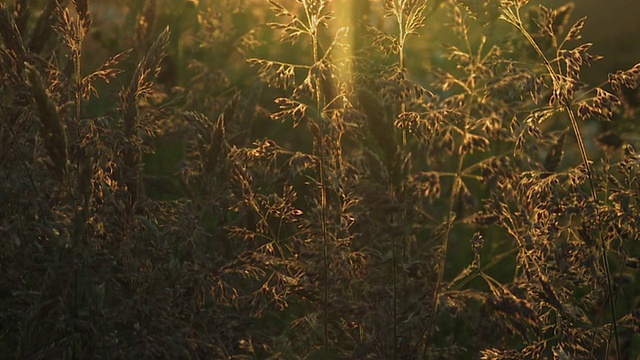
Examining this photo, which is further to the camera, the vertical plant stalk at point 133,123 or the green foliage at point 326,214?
the vertical plant stalk at point 133,123

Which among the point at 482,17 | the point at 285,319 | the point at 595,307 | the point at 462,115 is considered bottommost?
the point at 285,319

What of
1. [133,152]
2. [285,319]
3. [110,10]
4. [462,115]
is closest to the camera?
[462,115]

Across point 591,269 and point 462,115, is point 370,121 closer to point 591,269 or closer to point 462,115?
point 462,115

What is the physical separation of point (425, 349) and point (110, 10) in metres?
4.39

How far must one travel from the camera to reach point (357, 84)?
2834 millimetres

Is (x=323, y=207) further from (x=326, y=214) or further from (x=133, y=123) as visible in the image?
(x=133, y=123)

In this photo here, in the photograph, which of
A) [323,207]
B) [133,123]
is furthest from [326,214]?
[133,123]

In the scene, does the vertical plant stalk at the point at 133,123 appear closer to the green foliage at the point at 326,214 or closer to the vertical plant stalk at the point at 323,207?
the green foliage at the point at 326,214

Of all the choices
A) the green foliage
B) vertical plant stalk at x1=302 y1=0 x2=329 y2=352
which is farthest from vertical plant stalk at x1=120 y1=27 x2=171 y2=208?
vertical plant stalk at x1=302 y1=0 x2=329 y2=352

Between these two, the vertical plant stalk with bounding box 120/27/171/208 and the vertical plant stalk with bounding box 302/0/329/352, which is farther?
the vertical plant stalk with bounding box 120/27/171/208

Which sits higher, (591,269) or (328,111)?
(328,111)

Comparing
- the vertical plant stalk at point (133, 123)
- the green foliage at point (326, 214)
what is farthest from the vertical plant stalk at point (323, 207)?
the vertical plant stalk at point (133, 123)

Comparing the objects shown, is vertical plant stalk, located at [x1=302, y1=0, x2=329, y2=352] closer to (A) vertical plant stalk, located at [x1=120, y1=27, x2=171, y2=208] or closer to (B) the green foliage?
(B) the green foliage

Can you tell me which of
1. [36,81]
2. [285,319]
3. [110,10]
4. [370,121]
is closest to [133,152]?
[36,81]
